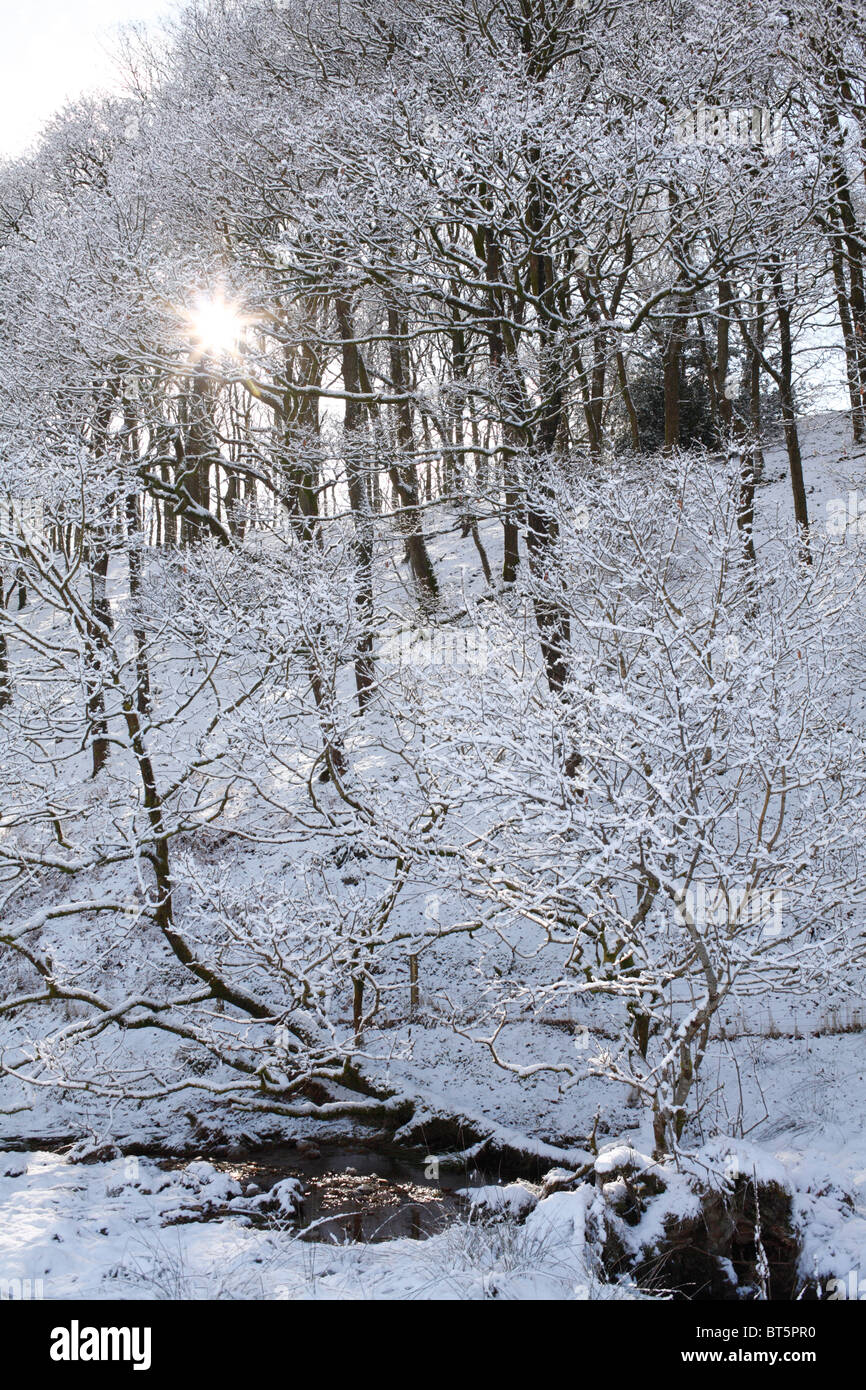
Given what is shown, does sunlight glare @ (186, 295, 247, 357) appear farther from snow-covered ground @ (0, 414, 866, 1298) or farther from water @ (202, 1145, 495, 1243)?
water @ (202, 1145, 495, 1243)

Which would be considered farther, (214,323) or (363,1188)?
(214,323)

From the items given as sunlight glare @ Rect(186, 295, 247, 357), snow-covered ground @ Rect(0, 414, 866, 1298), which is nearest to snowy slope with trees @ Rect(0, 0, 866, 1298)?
snow-covered ground @ Rect(0, 414, 866, 1298)

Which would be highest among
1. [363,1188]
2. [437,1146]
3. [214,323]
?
[214,323]

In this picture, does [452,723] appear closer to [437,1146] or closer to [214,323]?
[437,1146]

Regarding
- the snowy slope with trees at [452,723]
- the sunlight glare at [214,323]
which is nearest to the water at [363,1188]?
the snowy slope with trees at [452,723]

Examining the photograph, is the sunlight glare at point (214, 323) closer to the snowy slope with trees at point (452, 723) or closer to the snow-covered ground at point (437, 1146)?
the snowy slope with trees at point (452, 723)

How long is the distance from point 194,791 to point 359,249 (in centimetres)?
663

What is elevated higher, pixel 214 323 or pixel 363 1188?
pixel 214 323

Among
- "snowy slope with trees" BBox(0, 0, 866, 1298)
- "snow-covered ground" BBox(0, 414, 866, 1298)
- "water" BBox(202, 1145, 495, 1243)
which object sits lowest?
"water" BBox(202, 1145, 495, 1243)

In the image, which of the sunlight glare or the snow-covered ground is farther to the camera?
the sunlight glare

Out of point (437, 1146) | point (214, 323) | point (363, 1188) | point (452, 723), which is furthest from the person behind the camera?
point (214, 323)

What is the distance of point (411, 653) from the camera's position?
11.0m

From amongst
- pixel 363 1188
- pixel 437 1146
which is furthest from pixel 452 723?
pixel 363 1188
